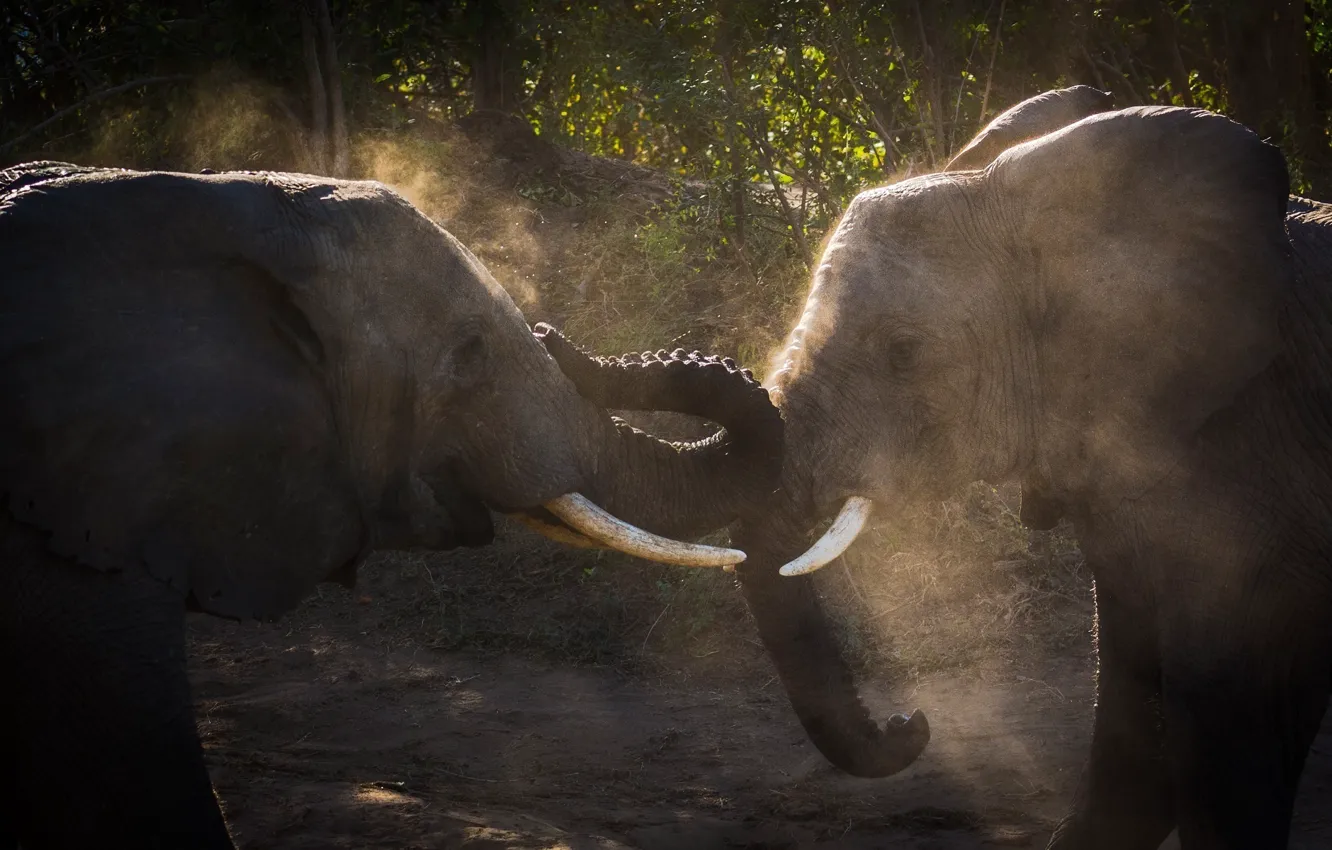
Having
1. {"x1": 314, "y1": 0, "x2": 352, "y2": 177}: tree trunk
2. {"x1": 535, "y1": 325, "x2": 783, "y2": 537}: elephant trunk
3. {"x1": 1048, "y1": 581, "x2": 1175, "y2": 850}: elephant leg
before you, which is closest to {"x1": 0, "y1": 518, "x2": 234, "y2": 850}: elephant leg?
{"x1": 535, "y1": 325, "x2": 783, "y2": 537}: elephant trunk

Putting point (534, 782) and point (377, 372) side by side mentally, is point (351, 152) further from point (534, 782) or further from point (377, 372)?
point (377, 372)

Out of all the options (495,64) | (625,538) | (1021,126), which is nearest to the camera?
(625,538)

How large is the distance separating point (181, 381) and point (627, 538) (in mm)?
1372

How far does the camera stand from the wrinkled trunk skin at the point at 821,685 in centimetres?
533

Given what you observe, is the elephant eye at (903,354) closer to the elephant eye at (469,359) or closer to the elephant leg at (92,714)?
the elephant eye at (469,359)

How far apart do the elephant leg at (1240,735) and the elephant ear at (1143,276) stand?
579 mm

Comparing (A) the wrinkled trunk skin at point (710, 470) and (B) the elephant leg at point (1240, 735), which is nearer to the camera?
(B) the elephant leg at point (1240, 735)

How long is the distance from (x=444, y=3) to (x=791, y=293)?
3.55 m

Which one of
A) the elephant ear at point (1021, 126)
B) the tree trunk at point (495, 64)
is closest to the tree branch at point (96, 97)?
the tree trunk at point (495, 64)

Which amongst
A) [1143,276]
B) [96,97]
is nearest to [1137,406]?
[1143,276]

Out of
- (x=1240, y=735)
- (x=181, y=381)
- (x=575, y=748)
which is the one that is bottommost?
(x=575, y=748)

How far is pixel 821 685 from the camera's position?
5410 mm

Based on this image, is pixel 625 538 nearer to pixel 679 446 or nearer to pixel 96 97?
pixel 679 446

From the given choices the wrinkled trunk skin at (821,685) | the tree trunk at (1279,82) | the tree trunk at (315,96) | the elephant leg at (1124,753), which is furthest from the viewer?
the tree trunk at (315,96)
